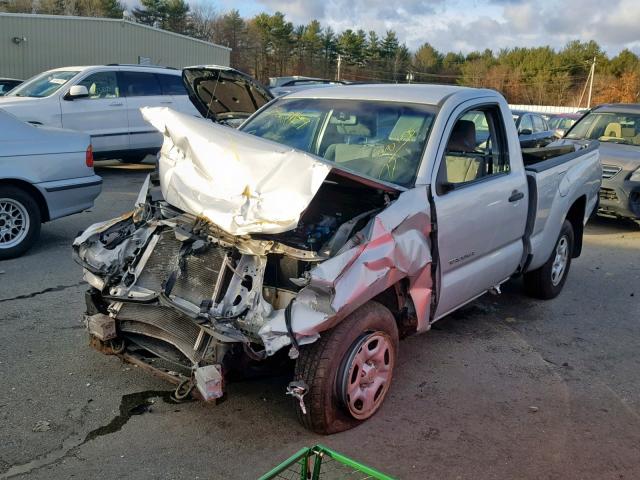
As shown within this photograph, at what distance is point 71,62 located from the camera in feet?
96.4

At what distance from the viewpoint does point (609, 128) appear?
10.5m

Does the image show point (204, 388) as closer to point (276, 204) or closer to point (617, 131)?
point (276, 204)

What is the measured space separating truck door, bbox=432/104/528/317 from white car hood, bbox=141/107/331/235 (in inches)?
43.0

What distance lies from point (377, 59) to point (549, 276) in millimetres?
68867

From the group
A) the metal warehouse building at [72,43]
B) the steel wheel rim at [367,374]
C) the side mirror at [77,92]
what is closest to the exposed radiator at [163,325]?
the steel wheel rim at [367,374]

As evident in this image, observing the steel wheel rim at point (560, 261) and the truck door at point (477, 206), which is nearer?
the truck door at point (477, 206)

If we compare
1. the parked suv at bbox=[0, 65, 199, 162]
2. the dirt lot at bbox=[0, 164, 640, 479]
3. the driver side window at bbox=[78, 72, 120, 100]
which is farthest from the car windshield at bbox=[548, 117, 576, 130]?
the dirt lot at bbox=[0, 164, 640, 479]

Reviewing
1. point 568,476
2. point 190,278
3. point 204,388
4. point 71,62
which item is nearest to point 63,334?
point 190,278

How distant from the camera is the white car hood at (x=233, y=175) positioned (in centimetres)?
325

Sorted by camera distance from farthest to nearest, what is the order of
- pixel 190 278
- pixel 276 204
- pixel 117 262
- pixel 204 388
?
pixel 117 262, pixel 190 278, pixel 276 204, pixel 204 388

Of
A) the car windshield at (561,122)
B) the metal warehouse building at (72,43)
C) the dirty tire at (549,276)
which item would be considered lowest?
the dirty tire at (549,276)

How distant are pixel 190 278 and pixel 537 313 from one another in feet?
11.8

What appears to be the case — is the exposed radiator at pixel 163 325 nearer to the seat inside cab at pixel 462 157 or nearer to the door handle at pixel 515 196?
the seat inside cab at pixel 462 157

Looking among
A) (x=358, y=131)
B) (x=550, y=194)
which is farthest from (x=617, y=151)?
(x=358, y=131)
